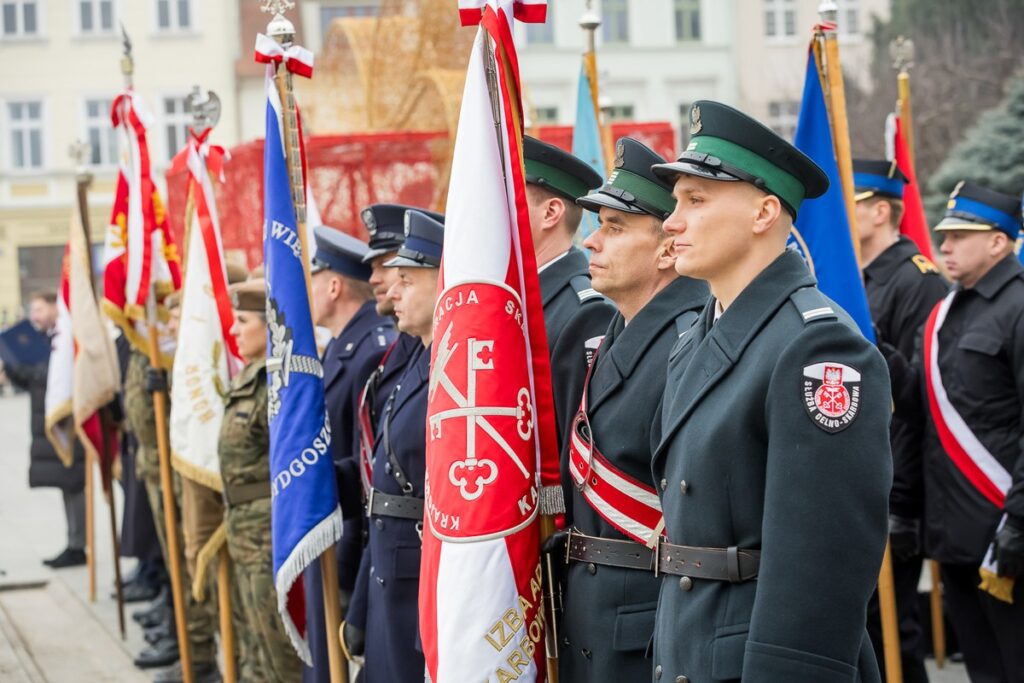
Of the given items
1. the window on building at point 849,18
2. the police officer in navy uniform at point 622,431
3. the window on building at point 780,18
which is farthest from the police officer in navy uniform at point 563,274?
the window on building at point 849,18

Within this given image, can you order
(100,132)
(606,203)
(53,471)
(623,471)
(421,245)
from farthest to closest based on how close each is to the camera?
(100,132), (53,471), (421,245), (606,203), (623,471)

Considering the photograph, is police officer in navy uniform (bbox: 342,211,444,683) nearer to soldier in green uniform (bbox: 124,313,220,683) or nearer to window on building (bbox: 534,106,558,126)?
soldier in green uniform (bbox: 124,313,220,683)

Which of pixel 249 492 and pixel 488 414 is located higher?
pixel 488 414

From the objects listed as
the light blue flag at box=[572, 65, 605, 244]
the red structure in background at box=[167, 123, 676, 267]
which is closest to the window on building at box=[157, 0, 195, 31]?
the red structure in background at box=[167, 123, 676, 267]

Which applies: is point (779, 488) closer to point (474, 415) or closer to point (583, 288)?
point (474, 415)

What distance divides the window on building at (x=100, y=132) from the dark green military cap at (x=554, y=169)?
1441 inches

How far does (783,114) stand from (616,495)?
35.1m

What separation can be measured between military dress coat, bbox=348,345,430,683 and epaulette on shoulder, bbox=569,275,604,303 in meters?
0.77

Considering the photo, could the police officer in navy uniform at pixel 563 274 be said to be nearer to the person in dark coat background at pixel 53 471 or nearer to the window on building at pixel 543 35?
the person in dark coat background at pixel 53 471

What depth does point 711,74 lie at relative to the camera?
40750 millimetres

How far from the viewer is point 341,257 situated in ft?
20.6

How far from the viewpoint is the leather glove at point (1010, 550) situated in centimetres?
498

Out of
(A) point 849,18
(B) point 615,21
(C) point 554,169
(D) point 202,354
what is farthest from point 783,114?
(C) point 554,169

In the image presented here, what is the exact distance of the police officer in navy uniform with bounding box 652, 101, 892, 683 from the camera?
2.80m
